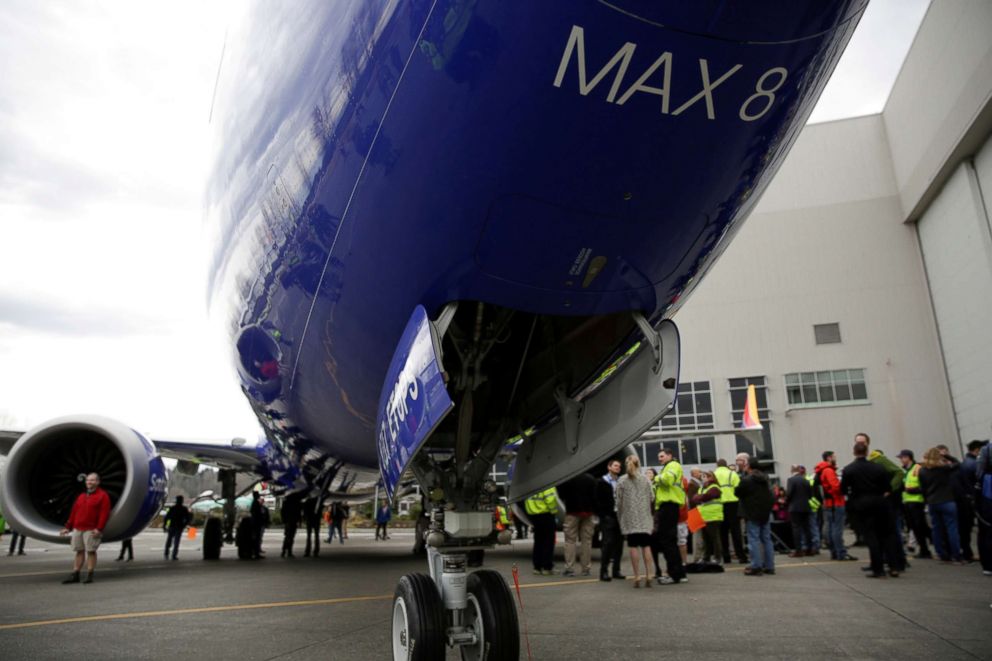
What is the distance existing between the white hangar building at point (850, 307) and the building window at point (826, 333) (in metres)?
0.07

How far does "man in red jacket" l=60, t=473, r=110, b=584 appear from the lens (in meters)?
7.89

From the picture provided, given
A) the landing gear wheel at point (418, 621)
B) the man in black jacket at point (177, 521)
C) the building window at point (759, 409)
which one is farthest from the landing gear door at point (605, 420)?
the building window at point (759, 409)

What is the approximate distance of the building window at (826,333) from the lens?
91.8 feet

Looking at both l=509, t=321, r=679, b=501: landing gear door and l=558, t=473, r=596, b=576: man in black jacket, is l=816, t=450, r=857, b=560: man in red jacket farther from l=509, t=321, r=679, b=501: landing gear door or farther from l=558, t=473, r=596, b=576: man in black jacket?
l=509, t=321, r=679, b=501: landing gear door

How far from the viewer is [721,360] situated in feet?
95.6

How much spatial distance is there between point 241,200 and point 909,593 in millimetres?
6684

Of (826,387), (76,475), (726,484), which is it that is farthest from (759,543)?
(826,387)

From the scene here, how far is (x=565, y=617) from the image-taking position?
530cm

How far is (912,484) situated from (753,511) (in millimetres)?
3911

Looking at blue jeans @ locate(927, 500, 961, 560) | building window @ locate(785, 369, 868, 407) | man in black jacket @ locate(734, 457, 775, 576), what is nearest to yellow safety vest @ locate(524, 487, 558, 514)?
man in black jacket @ locate(734, 457, 775, 576)

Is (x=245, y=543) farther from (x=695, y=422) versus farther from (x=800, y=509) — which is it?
(x=695, y=422)

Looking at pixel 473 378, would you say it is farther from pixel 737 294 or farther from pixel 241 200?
pixel 737 294

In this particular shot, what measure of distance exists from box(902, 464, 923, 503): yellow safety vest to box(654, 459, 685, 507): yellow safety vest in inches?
196

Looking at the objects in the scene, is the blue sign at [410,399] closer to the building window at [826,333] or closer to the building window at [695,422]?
the building window at [695,422]
